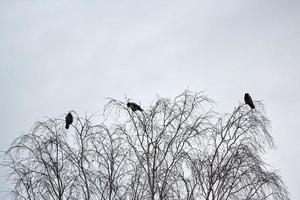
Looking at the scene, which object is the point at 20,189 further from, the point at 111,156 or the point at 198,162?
the point at 198,162

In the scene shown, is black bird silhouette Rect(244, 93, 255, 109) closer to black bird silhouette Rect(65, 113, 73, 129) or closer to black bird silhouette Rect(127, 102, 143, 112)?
black bird silhouette Rect(127, 102, 143, 112)

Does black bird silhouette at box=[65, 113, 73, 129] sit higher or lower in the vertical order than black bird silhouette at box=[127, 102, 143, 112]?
lower

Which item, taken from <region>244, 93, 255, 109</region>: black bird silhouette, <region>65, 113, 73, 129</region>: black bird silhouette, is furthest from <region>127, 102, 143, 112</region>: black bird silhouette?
<region>244, 93, 255, 109</region>: black bird silhouette

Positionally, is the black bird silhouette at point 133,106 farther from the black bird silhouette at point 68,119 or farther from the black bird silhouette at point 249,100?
the black bird silhouette at point 249,100

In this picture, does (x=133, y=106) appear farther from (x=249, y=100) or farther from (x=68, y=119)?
(x=249, y=100)

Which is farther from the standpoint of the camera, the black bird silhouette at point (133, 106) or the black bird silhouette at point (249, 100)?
the black bird silhouette at point (133, 106)

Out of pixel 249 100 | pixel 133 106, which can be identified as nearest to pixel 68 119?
pixel 133 106

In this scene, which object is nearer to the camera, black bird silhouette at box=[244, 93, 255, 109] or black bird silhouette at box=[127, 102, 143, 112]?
black bird silhouette at box=[244, 93, 255, 109]

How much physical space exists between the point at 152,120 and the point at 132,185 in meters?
1.16

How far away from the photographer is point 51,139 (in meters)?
7.91

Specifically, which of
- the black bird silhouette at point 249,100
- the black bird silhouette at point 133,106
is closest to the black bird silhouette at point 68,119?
the black bird silhouette at point 133,106

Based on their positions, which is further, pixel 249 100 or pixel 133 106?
pixel 133 106

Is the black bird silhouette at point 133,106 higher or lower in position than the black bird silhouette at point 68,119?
higher

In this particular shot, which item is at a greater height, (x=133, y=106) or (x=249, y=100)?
(x=133, y=106)
